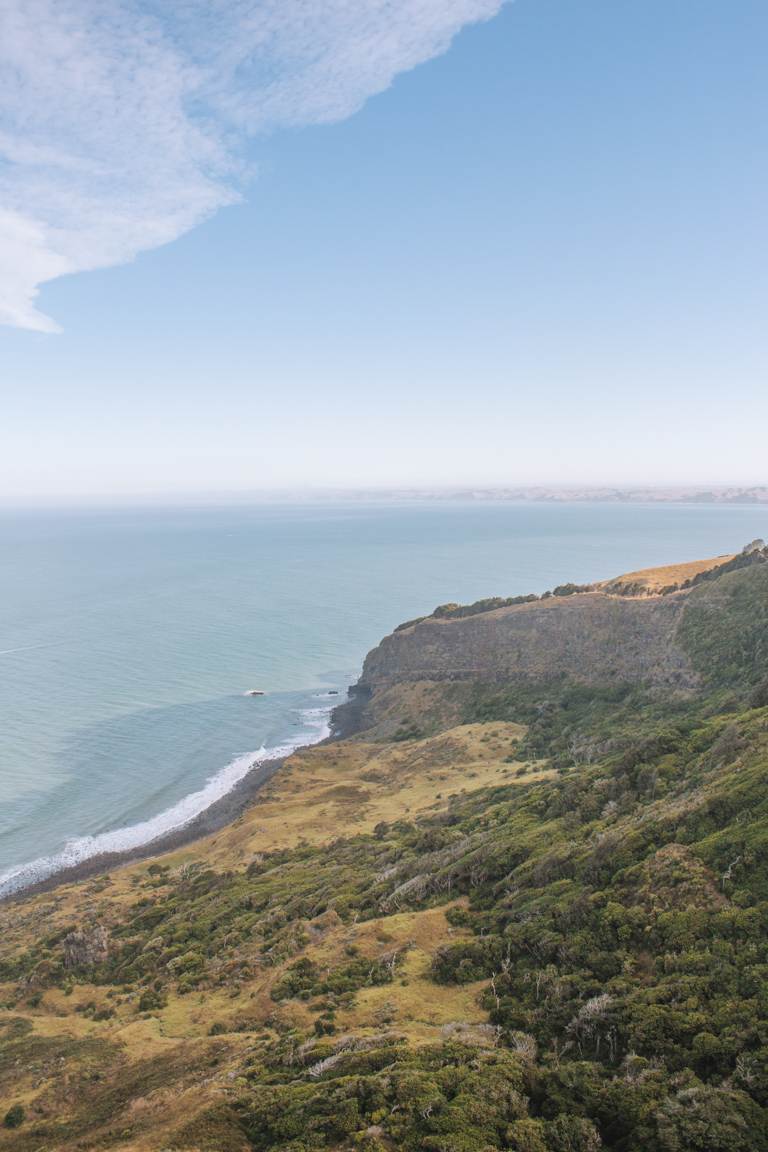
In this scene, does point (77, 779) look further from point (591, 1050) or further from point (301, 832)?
point (591, 1050)

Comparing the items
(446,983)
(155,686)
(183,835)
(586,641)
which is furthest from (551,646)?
(446,983)

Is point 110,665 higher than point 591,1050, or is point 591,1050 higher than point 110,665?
point 591,1050

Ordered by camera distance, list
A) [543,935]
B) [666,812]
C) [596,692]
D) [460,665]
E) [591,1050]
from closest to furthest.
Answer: [591,1050]
[543,935]
[666,812]
[596,692]
[460,665]

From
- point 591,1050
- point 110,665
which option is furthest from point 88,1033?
point 110,665

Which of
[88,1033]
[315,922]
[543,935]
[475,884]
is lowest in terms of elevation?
[88,1033]

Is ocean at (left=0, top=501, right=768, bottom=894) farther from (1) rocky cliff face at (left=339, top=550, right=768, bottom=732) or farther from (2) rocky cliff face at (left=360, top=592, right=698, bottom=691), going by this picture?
(2) rocky cliff face at (left=360, top=592, right=698, bottom=691)

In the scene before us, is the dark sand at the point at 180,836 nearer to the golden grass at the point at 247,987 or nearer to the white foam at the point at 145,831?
the white foam at the point at 145,831

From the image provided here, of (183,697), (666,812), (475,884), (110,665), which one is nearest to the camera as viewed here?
(666,812)

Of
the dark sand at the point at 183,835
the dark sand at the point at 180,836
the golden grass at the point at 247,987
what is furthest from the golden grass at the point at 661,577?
the dark sand at the point at 180,836
